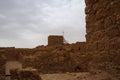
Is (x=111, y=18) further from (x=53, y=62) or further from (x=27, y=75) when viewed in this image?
(x=53, y=62)

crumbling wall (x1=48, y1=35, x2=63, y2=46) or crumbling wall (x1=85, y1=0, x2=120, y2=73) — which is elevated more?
crumbling wall (x1=48, y1=35, x2=63, y2=46)

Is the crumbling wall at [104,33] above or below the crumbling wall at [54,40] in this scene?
below

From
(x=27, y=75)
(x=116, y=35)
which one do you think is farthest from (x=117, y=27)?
(x=27, y=75)

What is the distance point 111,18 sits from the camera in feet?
14.8

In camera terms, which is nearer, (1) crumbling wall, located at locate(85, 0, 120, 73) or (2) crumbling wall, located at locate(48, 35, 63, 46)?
(1) crumbling wall, located at locate(85, 0, 120, 73)

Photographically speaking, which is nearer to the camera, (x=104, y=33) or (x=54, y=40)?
(x=104, y=33)

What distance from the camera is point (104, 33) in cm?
471

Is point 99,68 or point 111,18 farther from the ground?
point 111,18

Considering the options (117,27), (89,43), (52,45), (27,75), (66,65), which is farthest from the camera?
(52,45)

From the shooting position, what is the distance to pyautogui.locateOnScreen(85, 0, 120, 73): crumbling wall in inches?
171

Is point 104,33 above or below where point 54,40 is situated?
below

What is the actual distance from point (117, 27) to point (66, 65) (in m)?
15.4

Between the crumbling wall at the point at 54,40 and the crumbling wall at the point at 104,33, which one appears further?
the crumbling wall at the point at 54,40

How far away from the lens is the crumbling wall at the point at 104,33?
4.34 m
